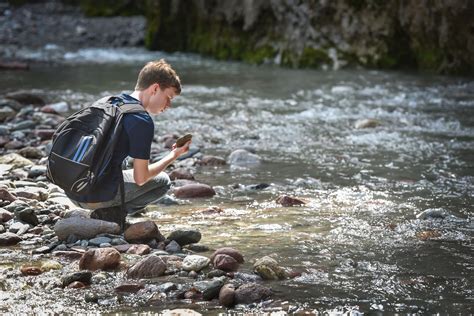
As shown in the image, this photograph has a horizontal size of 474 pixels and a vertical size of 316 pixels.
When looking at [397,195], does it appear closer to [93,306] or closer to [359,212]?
[359,212]

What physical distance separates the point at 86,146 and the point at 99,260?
0.87 m

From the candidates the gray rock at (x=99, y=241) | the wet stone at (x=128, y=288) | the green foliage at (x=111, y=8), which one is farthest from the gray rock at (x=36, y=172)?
the green foliage at (x=111, y=8)

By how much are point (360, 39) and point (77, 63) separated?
8.19m

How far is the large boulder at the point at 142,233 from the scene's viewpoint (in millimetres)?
5520

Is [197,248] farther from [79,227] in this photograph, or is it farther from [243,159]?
[243,159]

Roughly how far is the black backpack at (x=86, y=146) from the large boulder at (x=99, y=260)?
0.63 metres

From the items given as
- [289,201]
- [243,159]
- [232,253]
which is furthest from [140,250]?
[243,159]

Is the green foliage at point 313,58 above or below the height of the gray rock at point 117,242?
above

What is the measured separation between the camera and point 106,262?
16.1ft

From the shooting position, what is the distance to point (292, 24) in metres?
21.2

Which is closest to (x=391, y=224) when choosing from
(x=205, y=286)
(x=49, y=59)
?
(x=205, y=286)

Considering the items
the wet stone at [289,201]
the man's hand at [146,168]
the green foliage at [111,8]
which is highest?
the green foliage at [111,8]

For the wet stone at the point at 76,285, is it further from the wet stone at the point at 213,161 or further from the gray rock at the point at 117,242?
the wet stone at the point at 213,161

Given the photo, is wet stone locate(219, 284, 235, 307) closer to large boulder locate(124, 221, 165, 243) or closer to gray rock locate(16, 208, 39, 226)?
large boulder locate(124, 221, 165, 243)
